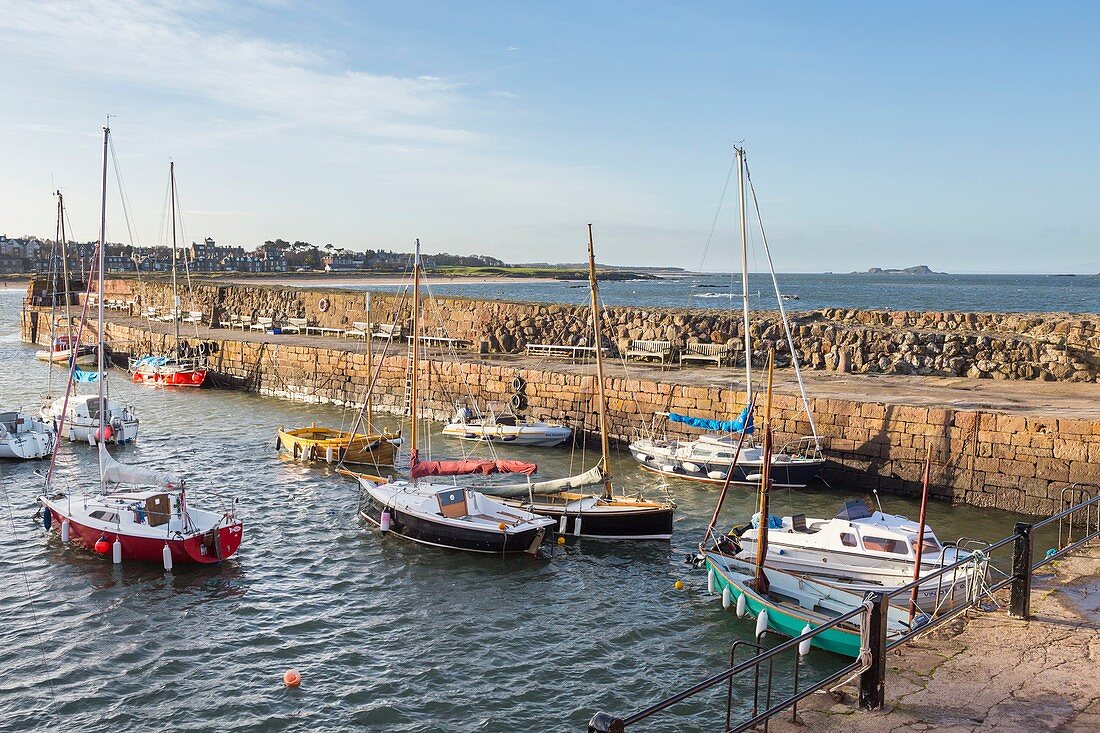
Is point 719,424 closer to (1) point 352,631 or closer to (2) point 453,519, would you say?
(2) point 453,519

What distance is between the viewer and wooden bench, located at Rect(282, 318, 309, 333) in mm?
48938

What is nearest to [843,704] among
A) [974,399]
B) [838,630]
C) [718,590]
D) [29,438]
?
[838,630]

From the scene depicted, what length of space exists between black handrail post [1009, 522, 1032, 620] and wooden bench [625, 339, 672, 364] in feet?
80.3

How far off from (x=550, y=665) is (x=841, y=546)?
561 centimetres

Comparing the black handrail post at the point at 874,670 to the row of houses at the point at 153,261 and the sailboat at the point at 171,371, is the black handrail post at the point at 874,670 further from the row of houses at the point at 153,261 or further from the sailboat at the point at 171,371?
the row of houses at the point at 153,261

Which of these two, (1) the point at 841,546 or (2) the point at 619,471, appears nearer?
(1) the point at 841,546

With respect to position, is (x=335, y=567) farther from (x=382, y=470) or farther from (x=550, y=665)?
(x=382, y=470)

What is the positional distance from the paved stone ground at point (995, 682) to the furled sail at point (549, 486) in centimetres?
1109

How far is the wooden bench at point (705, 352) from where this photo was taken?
111ft

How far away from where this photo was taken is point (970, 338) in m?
31.0

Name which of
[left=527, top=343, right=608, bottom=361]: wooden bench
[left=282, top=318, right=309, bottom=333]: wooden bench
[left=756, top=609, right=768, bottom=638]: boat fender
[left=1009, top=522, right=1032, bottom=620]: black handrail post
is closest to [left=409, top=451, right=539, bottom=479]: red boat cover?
[left=756, top=609, right=768, bottom=638]: boat fender

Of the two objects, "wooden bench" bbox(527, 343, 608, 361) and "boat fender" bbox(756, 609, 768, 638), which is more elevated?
"wooden bench" bbox(527, 343, 608, 361)

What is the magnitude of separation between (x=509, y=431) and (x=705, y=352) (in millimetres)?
9579

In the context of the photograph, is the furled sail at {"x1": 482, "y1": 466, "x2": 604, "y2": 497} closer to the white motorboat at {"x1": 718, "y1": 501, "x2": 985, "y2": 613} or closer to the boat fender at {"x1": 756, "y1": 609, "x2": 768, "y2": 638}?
the white motorboat at {"x1": 718, "y1": 501, "x2": 985, "y2": 613}
